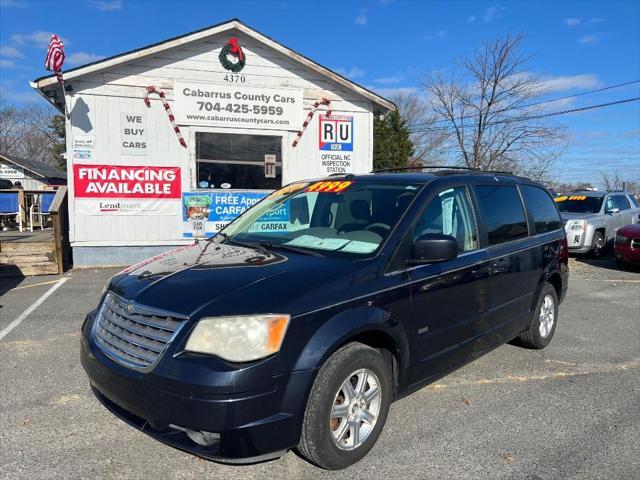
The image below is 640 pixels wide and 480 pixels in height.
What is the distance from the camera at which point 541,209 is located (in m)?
5.12

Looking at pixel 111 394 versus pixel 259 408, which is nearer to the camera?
pixel 259 408

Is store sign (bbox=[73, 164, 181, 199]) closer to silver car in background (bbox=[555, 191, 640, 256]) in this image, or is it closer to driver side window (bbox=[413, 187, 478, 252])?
driver side window (bbox=[413, 187, 478, 252])

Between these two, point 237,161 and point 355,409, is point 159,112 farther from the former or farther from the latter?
point 355,409

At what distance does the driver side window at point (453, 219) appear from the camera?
354cm

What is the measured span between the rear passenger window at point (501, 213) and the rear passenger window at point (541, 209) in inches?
9.7

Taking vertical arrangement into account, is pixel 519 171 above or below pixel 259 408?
above

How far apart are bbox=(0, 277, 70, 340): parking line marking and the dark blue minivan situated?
10.3 feet

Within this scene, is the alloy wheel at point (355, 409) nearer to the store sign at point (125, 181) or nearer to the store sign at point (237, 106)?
the store sign at point (125, 181)

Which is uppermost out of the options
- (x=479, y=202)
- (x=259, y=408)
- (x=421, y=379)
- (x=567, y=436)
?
(x=479, y=202)

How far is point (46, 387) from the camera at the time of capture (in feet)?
13.3

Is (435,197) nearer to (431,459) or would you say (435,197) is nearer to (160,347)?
(431,459)

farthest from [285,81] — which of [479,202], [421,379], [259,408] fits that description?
[259,408]

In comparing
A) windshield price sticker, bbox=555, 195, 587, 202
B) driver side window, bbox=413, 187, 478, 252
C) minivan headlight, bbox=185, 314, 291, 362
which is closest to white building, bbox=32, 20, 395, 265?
windshield price sticker, bbox=555, 195, 587, 202

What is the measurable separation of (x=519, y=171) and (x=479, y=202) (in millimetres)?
25684
